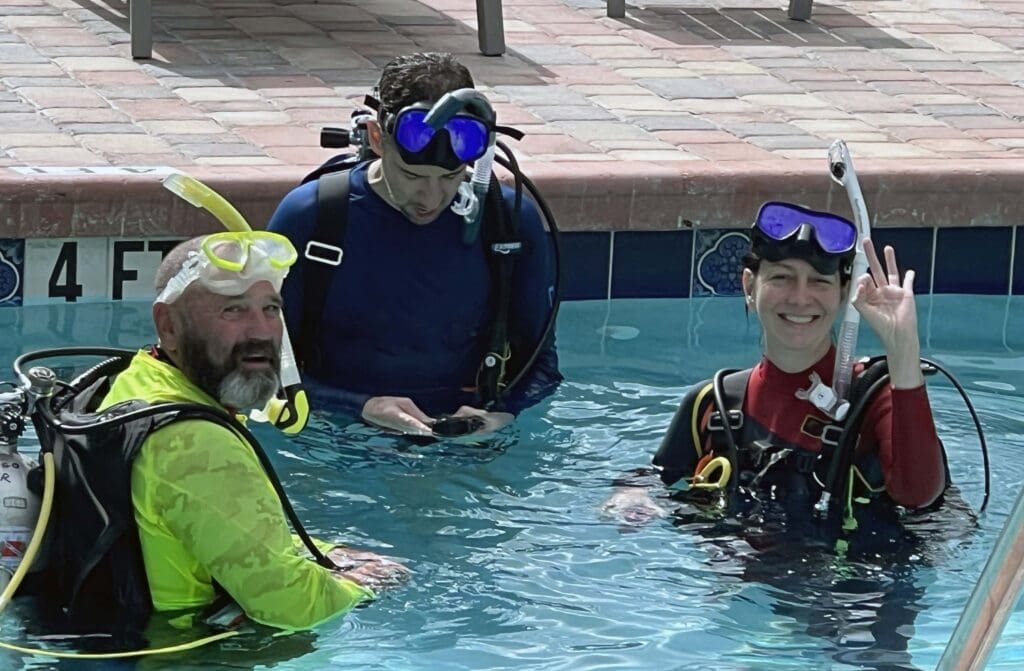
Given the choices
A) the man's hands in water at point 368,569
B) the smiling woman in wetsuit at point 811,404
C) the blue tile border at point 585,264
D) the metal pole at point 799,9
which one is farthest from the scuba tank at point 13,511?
the metal pole at point 799,9

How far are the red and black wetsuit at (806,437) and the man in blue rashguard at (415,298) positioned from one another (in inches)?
29.9

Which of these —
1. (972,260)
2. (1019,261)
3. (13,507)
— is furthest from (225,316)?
(1019,261)

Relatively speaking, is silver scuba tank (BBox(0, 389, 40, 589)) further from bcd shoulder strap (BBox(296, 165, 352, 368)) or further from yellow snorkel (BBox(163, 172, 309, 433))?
bcd shoulder strap (BBox(296, 165, 352, 368))

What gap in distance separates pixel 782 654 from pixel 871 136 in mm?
3896

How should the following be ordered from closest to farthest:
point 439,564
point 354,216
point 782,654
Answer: point 782,654 → point 439,564 → point 354,216

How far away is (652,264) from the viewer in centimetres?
698

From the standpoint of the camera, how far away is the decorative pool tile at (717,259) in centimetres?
698

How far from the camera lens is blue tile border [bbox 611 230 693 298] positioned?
→ 6926 mm

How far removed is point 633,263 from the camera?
6.96 metres

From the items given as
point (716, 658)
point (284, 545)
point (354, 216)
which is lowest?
point (716, 658)

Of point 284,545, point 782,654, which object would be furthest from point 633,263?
point 284,545

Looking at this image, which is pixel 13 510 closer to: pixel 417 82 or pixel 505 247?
pixel 417 82

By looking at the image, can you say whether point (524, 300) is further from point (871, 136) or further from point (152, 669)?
point (871, 136)

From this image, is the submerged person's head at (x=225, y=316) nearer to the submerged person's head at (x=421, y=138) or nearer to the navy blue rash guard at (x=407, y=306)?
the submerged person's head at (x=421, y=138)
